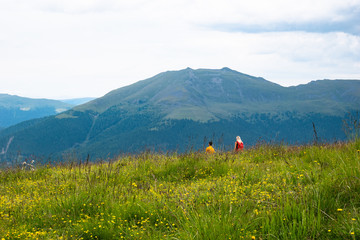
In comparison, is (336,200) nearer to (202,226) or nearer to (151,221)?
(202,226)

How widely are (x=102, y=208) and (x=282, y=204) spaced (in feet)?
9.55

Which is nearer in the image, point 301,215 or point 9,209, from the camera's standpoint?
point 301,215

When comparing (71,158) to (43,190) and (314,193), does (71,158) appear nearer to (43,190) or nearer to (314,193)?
(43,190)

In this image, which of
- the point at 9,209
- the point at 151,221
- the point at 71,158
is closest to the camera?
the point at 151,221

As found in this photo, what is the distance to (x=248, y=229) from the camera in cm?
352

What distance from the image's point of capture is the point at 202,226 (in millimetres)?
3412

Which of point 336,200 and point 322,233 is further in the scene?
point 336,200

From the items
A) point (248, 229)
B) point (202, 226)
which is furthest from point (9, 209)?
point (248, 229)

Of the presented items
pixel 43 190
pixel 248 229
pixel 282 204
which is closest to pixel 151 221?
pixel 248 229

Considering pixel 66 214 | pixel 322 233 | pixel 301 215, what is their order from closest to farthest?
pixel 322 233 → pixel 301 215 → pixel 66 214

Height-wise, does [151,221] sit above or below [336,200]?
below

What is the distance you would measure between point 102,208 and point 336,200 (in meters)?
3.61

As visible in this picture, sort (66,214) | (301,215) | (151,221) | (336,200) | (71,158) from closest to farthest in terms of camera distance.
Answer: (301,215) < (336,200) < (151,221) < (66,214) < (71,158)

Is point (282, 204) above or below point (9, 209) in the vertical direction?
above
